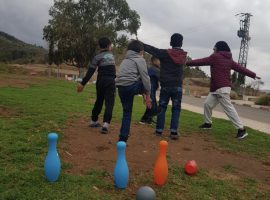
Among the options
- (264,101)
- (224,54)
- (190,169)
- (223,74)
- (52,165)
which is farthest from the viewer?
(264,101)

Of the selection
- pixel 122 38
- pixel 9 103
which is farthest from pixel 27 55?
pixel 9 103

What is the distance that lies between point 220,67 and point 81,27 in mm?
38487

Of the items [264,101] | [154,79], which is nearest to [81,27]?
[264,101]

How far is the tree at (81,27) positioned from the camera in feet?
143

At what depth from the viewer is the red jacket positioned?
26.3 ft

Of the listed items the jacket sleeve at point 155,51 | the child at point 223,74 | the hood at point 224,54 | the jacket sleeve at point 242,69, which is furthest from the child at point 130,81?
the jacket sleeve at point 242,69

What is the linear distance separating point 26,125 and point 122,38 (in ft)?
133

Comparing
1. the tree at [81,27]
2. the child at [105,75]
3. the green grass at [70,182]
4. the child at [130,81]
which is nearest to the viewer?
the green grass at [70,182]

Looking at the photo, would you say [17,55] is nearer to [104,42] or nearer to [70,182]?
[104,42]

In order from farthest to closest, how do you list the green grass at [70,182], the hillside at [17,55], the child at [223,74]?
the hillside at [17,55]
the child at [223,74]
the green grass at [70,182]

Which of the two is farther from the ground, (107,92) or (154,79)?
(154,79)

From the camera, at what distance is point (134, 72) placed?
19.8 feet

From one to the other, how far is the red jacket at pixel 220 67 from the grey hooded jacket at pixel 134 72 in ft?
6.94

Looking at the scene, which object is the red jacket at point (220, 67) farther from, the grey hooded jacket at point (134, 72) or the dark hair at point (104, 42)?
the grey hooded jacket at point (134, 72)
